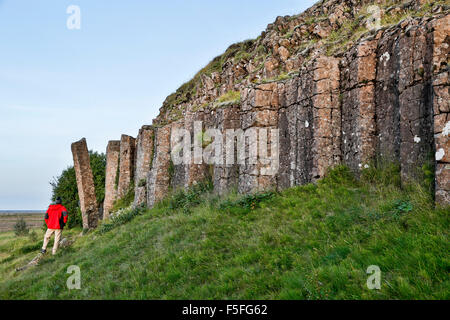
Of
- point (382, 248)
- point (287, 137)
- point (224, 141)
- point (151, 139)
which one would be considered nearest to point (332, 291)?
point (382, 248)

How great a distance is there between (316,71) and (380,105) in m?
1.96

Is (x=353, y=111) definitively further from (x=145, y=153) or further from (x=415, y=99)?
(x=145, y=153)

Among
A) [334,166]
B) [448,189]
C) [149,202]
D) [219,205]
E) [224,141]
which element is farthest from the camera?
[149,202]

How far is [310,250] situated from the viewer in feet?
14.6

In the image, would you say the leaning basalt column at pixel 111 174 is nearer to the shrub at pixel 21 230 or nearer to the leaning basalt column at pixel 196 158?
the leaning basalt column at pixel 196 158

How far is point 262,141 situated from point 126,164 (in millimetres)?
11272

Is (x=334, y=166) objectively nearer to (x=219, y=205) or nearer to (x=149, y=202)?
(x=219, y=205)

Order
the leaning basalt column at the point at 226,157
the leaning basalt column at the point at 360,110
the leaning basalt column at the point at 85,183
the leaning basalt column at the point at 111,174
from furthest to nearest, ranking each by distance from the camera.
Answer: the leaning basalt column at the point at 111,174 < the leaning basalt column at the point at 85,183 < the leaning basalt column at the point at 226,157 < the leaning basalt column at the point at 360,110

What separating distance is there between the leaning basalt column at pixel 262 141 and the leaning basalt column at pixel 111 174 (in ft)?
36.5

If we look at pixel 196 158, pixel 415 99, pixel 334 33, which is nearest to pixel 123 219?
pixel 196 158

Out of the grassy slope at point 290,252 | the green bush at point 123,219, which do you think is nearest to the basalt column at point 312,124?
the grassy slope at point 290,252

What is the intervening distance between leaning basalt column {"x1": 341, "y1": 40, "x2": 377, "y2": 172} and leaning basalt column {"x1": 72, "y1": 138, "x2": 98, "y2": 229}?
1522cm

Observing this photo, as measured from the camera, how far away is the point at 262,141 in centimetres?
925

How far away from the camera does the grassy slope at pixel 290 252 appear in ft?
11.2
